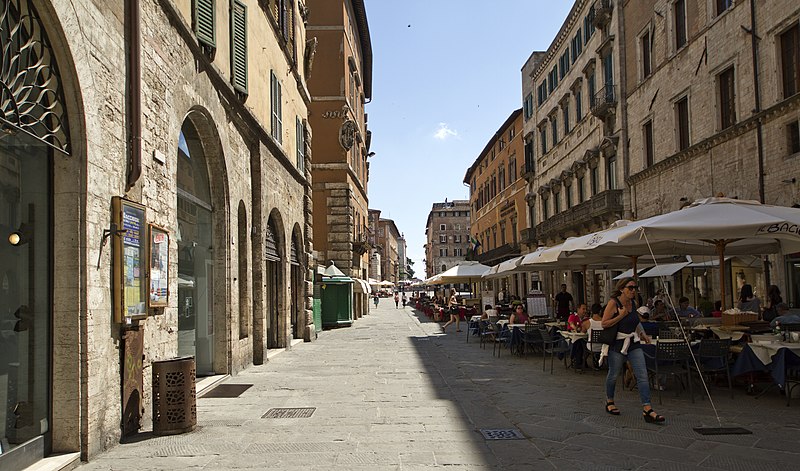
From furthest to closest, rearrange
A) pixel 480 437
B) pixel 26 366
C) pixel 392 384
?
pixel 392 384, pixel 480 437, pixel 26 366

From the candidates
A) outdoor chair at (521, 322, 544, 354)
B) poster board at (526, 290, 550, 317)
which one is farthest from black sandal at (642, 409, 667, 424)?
poster board at (526, 290, 550, 317)

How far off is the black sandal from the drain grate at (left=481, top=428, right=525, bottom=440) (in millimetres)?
1457

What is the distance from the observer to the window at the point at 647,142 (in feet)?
77.4

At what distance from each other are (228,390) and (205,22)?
18.0 ft

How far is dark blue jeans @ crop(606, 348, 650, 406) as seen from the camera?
24.1ft

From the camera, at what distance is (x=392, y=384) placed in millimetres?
10648

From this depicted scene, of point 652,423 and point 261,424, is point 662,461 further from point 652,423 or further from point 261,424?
point 261,424

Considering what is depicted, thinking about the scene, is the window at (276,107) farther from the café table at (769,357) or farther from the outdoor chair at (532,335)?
the café table at (769,357)

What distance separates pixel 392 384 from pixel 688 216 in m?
5.01

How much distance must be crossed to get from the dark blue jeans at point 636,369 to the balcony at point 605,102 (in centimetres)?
2015

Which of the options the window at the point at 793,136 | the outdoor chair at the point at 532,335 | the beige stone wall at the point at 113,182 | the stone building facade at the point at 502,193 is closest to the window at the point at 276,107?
the beige stone wall at the point at 113,182

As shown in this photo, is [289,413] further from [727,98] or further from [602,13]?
[602,13]

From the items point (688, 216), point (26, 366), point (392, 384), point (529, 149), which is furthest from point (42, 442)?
point (529, 149)

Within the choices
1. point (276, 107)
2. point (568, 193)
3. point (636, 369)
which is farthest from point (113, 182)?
point (568, 193)
